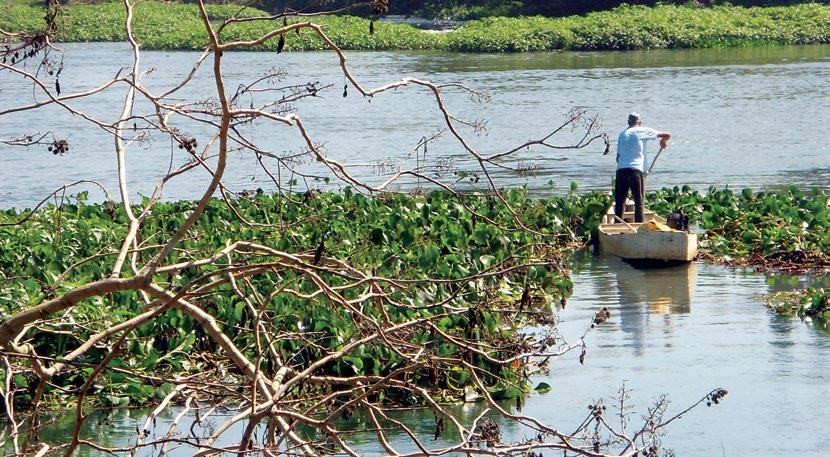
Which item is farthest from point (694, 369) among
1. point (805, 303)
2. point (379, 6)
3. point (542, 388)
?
point (379, 6)

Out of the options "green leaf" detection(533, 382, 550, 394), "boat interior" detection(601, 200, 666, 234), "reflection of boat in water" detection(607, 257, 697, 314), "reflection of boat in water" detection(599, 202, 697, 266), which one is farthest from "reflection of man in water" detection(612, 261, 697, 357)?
"green leaf" detection(533, 382, 550, 394)

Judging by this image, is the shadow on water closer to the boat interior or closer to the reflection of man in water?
the boat interior

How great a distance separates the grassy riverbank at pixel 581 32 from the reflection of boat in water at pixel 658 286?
3861cm

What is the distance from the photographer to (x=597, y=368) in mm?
12641

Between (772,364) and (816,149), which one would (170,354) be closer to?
(772,364)

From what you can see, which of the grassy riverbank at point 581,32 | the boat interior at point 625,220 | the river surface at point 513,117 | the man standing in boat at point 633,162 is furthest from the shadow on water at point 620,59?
→ the man standing in boat at point 633,162

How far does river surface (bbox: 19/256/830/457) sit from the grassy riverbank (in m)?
40.1

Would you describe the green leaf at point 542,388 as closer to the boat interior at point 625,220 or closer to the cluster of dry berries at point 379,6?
the boat interior at point 625,220

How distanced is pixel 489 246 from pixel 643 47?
1684 inches

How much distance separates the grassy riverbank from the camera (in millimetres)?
57750

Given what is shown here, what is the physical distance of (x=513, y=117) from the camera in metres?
37.2

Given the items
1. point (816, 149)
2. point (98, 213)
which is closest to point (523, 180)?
point (816, 149)

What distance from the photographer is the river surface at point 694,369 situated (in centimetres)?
1087

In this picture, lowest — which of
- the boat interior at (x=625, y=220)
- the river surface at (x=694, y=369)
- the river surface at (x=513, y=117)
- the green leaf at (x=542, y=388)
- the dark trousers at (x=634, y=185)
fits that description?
the river surface at (x=513, y=117)
